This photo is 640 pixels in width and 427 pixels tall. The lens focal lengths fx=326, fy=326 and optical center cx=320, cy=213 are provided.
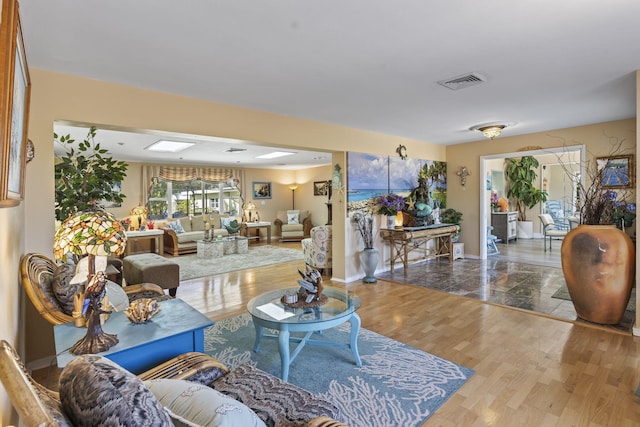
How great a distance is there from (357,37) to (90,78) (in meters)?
2.31

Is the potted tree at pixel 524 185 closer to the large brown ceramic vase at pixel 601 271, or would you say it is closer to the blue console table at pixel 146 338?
the large brown ceramic vase at pixel 601 271

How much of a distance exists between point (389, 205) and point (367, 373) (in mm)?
3413

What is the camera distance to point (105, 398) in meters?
0.76

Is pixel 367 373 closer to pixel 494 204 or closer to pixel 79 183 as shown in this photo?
pixel 79 183

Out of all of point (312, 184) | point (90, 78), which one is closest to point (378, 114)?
point (90, 78)

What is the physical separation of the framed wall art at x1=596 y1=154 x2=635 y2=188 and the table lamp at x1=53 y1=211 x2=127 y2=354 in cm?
590

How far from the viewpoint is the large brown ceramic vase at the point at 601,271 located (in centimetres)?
311

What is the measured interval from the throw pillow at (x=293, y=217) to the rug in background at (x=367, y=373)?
6.96 m

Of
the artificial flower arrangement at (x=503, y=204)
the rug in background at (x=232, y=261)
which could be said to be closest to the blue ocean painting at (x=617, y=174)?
the artificial flower arrangement at (x=503, y=204)

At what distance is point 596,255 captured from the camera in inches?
125

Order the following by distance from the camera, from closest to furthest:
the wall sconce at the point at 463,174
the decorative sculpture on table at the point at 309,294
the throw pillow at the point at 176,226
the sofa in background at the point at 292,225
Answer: the decorative sculpture on table at the point at 309,294 → the wall sconce at the point at 463,174 → the throw pillow at the point at 176,226 → the sofa in background at the point at 292,225

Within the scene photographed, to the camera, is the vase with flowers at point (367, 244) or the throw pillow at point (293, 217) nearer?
the vase with flowers at point (367, 244)

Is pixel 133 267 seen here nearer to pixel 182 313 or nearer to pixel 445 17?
pixel 182 313

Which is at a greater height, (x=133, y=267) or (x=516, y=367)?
(x=133, y=267)
